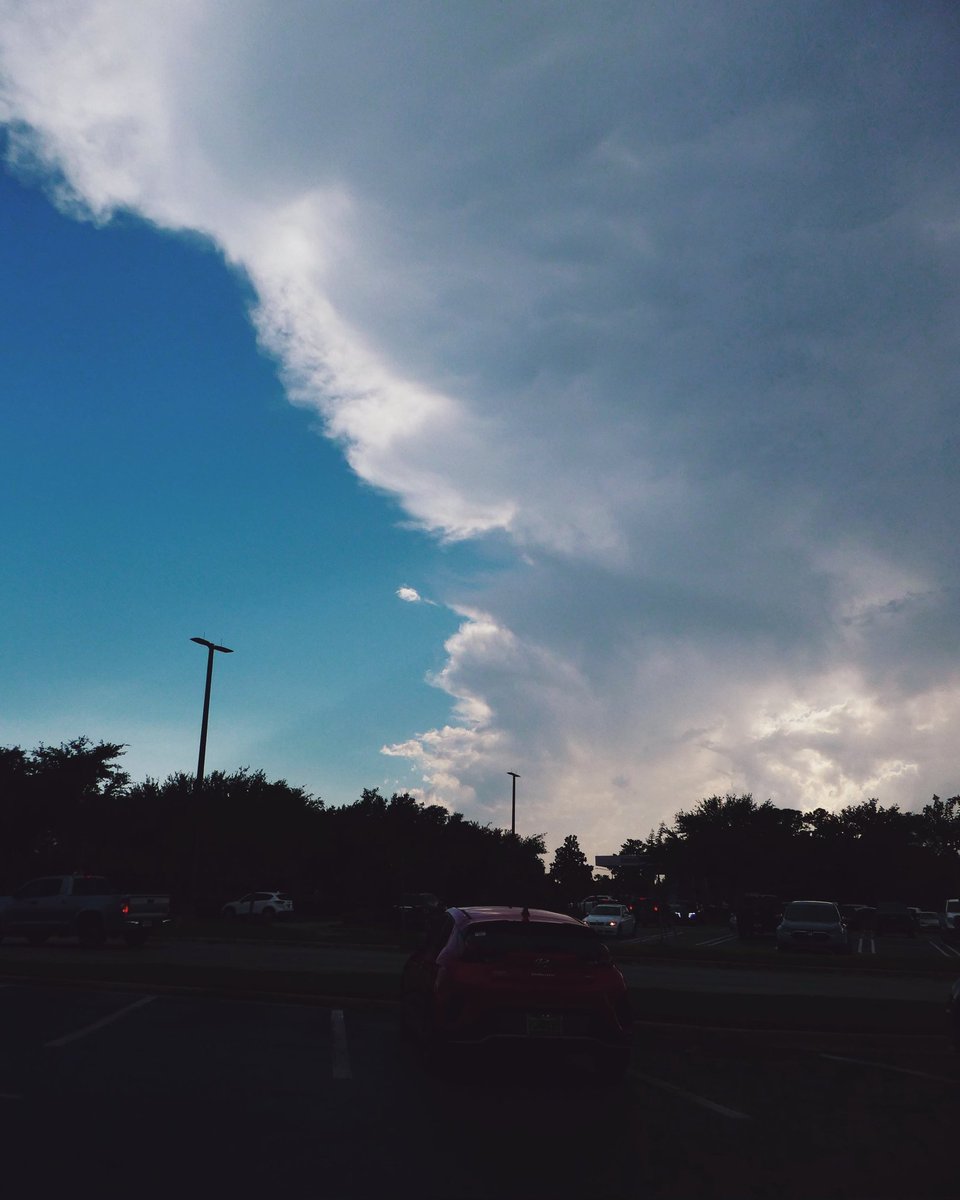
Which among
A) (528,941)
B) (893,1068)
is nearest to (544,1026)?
(528,941)

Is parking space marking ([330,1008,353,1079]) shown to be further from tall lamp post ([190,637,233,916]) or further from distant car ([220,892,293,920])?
distant car ([220,892,293,920])

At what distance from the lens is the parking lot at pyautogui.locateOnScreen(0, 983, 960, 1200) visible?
6066 millimetres

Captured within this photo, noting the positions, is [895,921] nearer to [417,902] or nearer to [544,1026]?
[417,902]

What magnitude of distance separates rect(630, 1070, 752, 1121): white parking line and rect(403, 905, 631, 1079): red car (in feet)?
1.18

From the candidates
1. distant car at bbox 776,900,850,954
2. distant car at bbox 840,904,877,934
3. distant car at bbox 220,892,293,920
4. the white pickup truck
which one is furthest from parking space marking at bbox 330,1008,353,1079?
distant car at bbox 840,904,877,934

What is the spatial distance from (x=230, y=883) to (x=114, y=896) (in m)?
31.0

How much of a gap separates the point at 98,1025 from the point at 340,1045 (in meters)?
2.88

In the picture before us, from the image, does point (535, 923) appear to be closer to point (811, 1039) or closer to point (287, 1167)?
point (287, 1167)

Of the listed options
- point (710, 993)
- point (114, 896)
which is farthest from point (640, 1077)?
point (114, 896)

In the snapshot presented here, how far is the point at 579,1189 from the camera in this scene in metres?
5.93

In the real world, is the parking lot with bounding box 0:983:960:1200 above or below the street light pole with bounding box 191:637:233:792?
below

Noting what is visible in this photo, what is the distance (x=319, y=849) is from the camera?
62.9 metres

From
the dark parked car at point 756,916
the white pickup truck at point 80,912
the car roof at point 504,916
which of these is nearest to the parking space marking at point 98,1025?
the car roof at point 504,916

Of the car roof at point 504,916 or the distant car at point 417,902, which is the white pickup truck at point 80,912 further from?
the car roof at point 504,916
